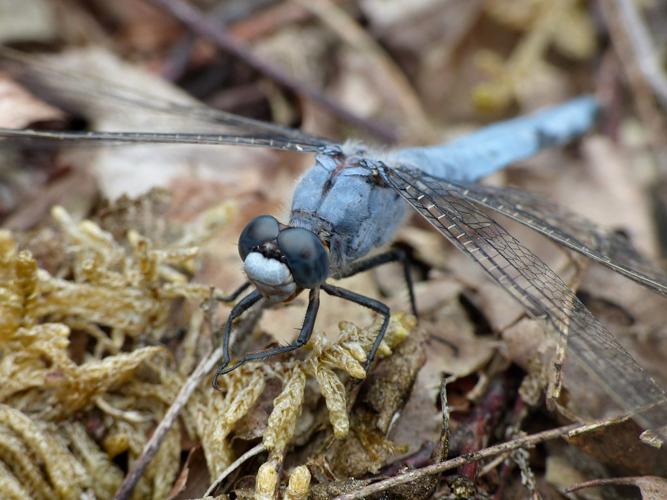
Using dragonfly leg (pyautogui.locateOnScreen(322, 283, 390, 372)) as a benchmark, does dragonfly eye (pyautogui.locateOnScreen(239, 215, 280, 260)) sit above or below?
above

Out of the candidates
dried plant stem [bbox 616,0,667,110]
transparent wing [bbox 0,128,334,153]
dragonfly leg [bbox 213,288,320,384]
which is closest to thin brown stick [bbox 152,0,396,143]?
transparent wing [bbox 0,128,334,153]

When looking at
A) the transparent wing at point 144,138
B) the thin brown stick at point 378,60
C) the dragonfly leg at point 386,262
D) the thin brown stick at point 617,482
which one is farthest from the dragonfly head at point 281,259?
the thin brown stick at point 378,60

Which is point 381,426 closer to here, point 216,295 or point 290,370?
point 290,370

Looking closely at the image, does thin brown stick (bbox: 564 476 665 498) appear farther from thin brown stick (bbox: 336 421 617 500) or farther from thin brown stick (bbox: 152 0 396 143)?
thin brown stick (bbox: 152 0 396 143)

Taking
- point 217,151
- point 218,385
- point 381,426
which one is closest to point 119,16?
point 217,151

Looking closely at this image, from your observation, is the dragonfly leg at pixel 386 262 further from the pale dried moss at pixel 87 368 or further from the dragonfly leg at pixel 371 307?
the pale dried moss at pixel 87 368

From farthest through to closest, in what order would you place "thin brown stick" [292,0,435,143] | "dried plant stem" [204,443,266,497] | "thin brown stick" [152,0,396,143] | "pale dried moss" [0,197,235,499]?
"thin brown stick" [292,0,435,143], "thin brown stick" [152,0,396,143], "pale dried moss" [0,197,235,499], "dried plant stem" [204,443,266,497]

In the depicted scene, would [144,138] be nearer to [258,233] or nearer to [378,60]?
[258,233]

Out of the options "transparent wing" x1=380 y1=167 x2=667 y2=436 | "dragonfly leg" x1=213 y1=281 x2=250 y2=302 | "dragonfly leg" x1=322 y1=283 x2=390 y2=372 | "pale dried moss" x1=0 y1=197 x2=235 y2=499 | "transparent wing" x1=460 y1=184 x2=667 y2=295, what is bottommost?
"pale dried moss" x1=0 y1=197 x2=235 y2=499
